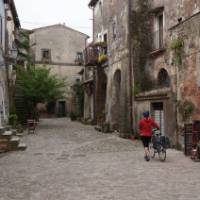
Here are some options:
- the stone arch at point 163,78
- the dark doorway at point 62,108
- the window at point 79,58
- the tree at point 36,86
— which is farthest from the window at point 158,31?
the dark doorway at point 62,108

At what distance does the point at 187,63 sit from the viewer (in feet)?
47.1

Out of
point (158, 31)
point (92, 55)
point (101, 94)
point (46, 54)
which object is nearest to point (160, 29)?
point (158, 31)

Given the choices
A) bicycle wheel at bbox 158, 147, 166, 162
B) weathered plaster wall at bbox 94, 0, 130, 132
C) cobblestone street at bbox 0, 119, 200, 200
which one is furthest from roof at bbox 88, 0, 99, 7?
bicycle wheel at bbox 158, 147, 166, 162

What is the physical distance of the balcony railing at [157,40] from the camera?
21.2 m

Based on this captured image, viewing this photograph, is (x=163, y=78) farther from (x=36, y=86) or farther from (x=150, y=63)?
(x=36, y=86)

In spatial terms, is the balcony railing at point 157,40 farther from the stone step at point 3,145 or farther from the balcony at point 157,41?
the stone step at point 3,145

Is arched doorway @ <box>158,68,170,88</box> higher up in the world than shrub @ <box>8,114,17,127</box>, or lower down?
higher up

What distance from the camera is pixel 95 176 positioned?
9469 millimetres

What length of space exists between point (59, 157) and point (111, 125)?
12.4 meters

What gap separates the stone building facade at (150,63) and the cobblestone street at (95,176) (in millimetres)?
2310

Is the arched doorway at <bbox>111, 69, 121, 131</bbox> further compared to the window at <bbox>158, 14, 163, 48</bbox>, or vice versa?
the arched doorway at <bbox>111, 69, 121, 131</bbox>

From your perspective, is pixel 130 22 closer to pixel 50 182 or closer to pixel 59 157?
pixel 59 157

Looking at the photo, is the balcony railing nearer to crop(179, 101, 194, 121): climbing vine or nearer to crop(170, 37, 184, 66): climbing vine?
crop(170, 37, 184, 66): climbing vine

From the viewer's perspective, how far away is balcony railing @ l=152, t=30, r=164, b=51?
21250 mm
